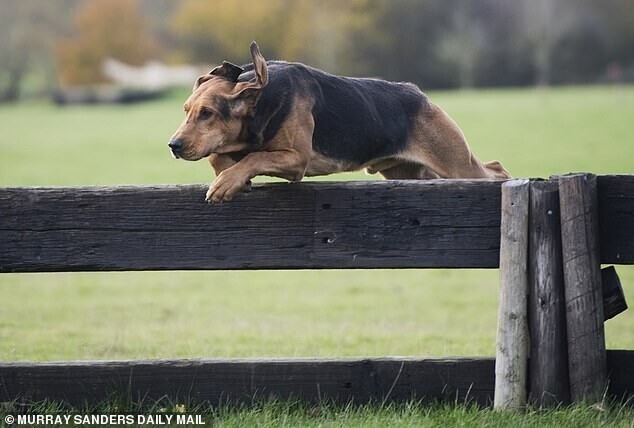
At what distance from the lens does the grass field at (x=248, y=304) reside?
827 centimetres

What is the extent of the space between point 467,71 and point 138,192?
235 ft

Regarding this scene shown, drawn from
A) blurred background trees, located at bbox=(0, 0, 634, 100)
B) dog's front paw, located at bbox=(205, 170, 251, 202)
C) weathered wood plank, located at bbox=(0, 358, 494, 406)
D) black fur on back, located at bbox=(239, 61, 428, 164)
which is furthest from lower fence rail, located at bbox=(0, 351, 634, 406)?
blurred background trees, located at bbox=(0, 0, 634, 100)

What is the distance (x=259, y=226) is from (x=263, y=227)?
20mm

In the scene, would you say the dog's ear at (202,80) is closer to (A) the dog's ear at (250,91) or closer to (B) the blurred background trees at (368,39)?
(A) the dog's ear at (250,91)

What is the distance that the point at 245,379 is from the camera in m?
4.69

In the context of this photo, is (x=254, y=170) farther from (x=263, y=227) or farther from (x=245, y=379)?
(x=245, y=379)

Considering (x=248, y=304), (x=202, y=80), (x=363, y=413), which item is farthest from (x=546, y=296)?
(x=248, y=304)

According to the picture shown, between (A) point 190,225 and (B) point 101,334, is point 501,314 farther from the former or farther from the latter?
(B) point 101,334

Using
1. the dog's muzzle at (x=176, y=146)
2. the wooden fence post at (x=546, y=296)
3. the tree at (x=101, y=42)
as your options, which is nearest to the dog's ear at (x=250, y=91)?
the dog's muzzle at (x=176, y=146)

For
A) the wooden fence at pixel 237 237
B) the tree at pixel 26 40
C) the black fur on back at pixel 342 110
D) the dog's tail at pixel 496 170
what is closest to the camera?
the wooden fence at pixel 237 237

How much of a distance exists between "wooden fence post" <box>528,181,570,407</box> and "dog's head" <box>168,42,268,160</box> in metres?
1.43

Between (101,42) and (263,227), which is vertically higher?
(101,42)

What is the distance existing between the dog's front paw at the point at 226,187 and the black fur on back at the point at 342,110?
399 mm

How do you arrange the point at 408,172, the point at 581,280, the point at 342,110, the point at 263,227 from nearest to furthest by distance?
1. the point at 581,280
2. the point at 263,227
3. the point at 342,110
4. the point at 408,172
